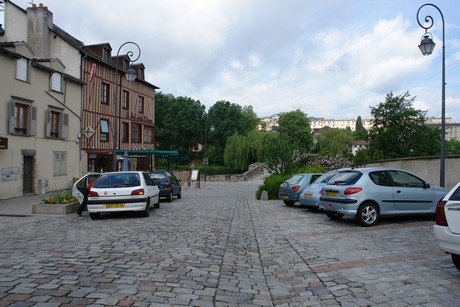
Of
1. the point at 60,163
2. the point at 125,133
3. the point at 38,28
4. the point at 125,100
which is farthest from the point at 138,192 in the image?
the point at 125,100

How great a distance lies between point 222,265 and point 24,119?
18.3 metres

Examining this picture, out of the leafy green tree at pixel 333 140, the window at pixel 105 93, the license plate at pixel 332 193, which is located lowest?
the license plate at pixel 332 193

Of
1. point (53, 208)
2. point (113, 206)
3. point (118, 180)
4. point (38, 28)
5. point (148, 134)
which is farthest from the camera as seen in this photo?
point (148, 134)

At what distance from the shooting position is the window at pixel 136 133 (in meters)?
34.6

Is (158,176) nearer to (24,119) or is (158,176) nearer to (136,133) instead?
(24,119)

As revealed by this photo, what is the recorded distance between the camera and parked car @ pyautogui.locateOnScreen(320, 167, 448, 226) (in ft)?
30.7

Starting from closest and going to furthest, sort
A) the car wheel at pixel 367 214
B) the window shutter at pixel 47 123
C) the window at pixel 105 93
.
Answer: the car wheel at pixel 367 214, the window shutter at pixel 47 123, the window at pixel 105 93

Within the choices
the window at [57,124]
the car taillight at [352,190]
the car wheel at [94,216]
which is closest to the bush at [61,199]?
the car wheel at [94,216]

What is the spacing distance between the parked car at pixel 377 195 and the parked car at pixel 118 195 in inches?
205

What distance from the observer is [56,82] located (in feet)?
76.1

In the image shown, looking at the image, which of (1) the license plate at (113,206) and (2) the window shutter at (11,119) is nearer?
(1) the license plate at (113,206)

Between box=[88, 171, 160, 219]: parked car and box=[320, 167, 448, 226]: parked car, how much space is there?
17.1 ft

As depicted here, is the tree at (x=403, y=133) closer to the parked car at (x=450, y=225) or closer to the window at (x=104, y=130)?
A: the window at (x=104, y=130)

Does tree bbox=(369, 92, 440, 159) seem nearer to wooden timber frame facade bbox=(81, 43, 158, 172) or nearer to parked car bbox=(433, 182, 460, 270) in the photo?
wooden timber frame facade bbox=(81, 43, 158, 172)
